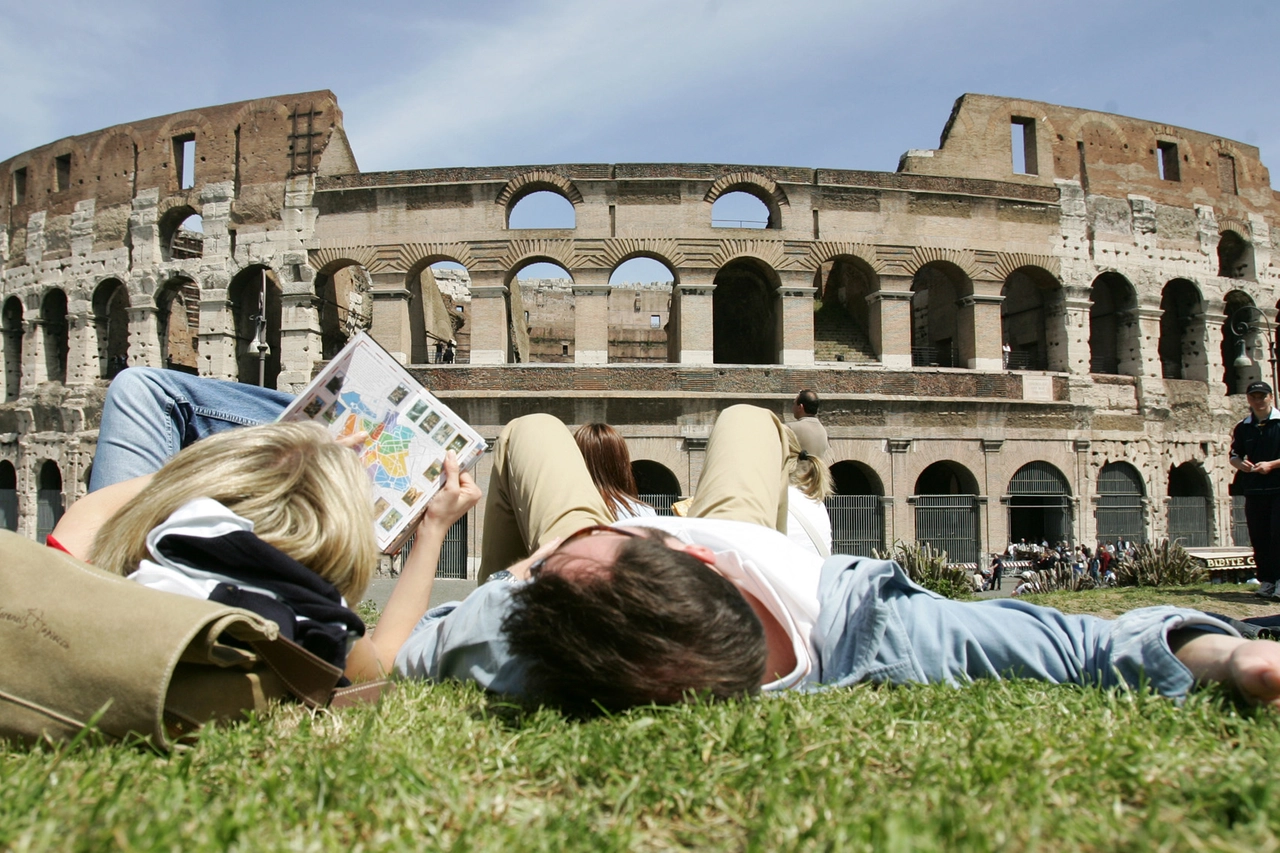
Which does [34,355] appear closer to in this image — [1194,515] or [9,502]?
[9,502]

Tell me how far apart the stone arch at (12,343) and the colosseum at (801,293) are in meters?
0.76

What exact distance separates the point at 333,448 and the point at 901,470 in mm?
14662

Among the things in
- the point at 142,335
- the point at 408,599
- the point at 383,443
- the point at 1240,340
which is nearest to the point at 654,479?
the point at 142,335

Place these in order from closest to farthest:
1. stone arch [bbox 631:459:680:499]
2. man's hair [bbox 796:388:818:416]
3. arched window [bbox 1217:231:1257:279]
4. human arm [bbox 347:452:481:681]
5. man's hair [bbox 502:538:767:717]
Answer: man's hair [bbox 502:538:767:717]
human arm [bbox 347:452:481:681]
man's hair [bbox 796:388:818:416]
stone arch [bbox 631:459:680:499]
arched window [bbox 1217:231:1257:279]

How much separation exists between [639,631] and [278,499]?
1.02 metres

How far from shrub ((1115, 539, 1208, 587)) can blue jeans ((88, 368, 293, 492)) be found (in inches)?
426

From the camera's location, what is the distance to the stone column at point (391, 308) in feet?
50.6

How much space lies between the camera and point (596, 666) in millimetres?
1729

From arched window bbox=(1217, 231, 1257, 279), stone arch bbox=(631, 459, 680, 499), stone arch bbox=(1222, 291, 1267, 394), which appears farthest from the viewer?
arched window bbox=(1217, 231, 1257, 279)

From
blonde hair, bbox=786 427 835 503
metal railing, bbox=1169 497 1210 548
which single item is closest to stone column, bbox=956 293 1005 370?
metal railing, bbox=1169 497 1210 548

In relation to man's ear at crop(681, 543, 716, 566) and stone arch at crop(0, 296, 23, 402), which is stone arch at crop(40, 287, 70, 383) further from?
Result: man's ear at crop(681, 543, 716, 566)

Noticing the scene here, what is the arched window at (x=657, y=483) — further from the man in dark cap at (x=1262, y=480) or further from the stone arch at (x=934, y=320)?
the man in dark cap at (x=1262, y=480)

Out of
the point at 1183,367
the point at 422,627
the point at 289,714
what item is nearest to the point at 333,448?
the point at 289,714

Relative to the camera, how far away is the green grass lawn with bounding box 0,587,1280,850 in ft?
3.99
